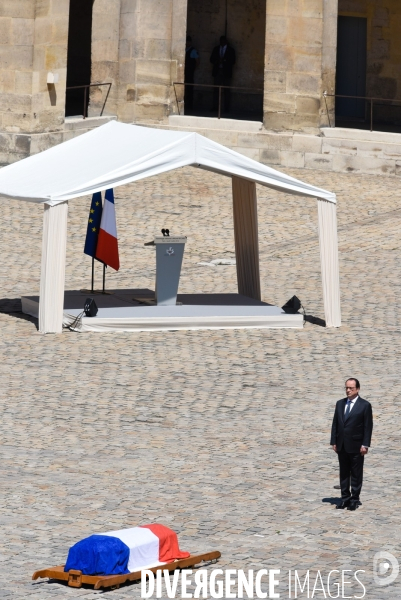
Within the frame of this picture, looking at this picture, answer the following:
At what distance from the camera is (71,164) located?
1917cm

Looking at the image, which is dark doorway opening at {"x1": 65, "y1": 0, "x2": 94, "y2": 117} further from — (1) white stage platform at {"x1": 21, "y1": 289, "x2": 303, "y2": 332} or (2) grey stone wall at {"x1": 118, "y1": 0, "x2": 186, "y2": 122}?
(1) white stage platform at {"x1": 21, "y1": 289, "x2": 303, "y2": 332}

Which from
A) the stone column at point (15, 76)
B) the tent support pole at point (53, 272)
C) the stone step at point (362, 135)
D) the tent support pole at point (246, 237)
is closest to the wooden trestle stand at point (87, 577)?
the tent support pole at point (53, 272)

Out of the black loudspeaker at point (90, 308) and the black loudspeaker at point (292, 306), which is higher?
the black loudspeaker at point (292, 306)

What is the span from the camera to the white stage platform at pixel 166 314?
715 inches

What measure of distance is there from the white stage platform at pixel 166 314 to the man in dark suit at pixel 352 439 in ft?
22.5

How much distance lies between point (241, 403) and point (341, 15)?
21.7 meters

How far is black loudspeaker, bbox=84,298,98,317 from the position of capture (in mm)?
17969

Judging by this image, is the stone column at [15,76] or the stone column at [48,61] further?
the stone column at [48,61]

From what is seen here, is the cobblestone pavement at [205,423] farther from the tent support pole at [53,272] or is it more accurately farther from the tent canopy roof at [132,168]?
the tent canopy roof at [132,168]

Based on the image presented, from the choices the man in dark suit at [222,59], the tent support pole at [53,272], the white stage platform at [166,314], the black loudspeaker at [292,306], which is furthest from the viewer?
the man in dark suit at [222,59]

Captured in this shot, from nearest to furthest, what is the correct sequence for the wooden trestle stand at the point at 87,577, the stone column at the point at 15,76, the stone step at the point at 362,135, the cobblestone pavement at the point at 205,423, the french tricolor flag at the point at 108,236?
the wooden trestle stand at the point at 87,577, the cobblestone pavement at the point at 205,423, the french tricolor flag at the point at 108,236, the stone column at the point at 15,76, the stone step at the point at 362,135

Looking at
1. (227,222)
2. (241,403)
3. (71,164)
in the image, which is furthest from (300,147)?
(241,403)

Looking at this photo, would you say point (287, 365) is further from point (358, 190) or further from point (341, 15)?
point (341, 15)

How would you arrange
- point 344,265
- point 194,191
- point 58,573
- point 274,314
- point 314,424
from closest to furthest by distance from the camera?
point 58,573, point 314,424, point 274,314, point 344,265, point 194,191
